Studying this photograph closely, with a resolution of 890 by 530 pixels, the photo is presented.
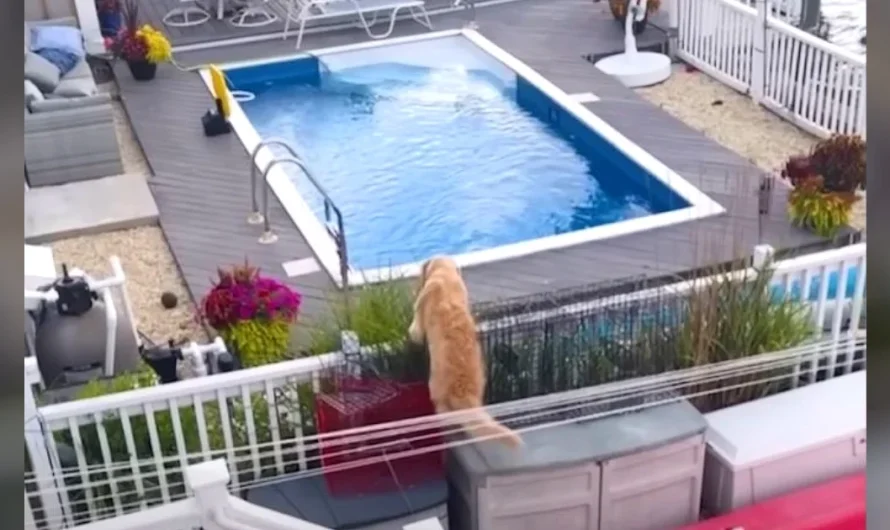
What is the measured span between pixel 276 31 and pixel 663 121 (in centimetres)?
319

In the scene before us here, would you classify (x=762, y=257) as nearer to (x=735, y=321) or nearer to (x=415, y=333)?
(x=735, y=321)

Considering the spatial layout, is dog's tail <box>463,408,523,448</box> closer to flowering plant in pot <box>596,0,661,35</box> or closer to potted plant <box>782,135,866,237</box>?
potted plant <box>782,135,866,237</box>

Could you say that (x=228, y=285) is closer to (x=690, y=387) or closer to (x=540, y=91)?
(x=690, y=387)

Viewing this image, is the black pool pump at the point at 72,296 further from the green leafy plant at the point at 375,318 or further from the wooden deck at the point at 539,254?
the wooden deck at the point at 539,254

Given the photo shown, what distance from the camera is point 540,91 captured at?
654 cm

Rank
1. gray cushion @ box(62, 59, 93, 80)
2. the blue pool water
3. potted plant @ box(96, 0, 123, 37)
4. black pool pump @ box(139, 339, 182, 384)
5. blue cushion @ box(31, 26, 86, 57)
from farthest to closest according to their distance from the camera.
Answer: potted plant @ box(96, 0, 123, 37) < blue cushion @ box(31, 26, 86, 57) < gray cushion @ box(62, 59, 93, 80) < the blue pool water < black pool pump @ box(139, 339, 182, 384)

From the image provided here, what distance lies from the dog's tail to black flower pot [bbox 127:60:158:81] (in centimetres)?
494

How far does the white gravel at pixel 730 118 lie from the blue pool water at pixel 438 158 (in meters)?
0.60

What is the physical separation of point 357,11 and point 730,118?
297 centimetres

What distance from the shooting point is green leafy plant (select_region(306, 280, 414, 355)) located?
2.81 meters

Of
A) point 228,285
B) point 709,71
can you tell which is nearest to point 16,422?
point 228,285

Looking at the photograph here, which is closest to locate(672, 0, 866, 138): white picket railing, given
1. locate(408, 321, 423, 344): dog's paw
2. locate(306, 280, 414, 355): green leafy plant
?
locate(306, 280, 414, 355): green leafy plant

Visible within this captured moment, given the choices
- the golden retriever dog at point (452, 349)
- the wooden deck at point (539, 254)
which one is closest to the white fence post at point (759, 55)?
the wooden deck at point (539, 254)

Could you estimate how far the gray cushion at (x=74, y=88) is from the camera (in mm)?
5555
